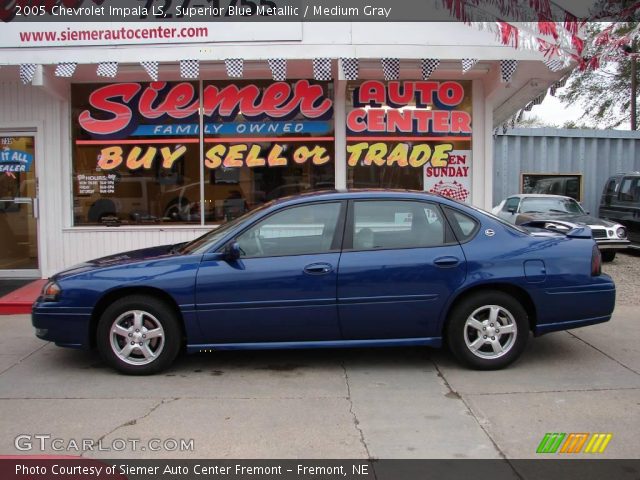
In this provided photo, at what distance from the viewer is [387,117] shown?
29.4 ft

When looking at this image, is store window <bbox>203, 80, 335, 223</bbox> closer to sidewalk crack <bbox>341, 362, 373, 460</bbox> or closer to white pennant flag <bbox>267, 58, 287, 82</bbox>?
white pennant flag <bbox>267, 58, 287, 82</bbox>

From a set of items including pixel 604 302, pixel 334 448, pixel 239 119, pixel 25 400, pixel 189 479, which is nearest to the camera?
pixel 189 479

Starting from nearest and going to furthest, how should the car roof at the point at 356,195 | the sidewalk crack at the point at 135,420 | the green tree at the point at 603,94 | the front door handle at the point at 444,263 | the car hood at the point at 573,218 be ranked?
the sidewalk crack at the point at 135,420, the front door handle at the point at 444,263, the car roof at the point at 356,195, the car hood at the point at 573,218, the green tree at the point at 603,94

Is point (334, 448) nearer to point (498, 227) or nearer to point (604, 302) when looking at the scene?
point (498, 227)

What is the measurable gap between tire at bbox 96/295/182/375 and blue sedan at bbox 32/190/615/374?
0.03 ft

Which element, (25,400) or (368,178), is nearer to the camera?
(25,400)

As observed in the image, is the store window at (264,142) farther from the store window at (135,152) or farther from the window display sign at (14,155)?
the window display sign at (14,155)

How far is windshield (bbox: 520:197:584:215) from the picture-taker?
1286cm

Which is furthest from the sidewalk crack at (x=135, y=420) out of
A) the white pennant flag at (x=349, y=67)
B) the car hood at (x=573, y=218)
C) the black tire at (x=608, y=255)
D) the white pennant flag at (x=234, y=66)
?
the black tire at (x=608, y=255)

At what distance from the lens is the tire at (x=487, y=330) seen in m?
4.95

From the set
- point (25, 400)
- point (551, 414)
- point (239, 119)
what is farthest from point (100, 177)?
point (551, 414)

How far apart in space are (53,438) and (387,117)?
6.67m

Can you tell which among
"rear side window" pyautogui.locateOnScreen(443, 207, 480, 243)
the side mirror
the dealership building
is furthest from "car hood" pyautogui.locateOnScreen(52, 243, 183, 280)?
the dealership building

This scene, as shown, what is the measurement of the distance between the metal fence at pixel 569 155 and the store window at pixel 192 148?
30.6ft
